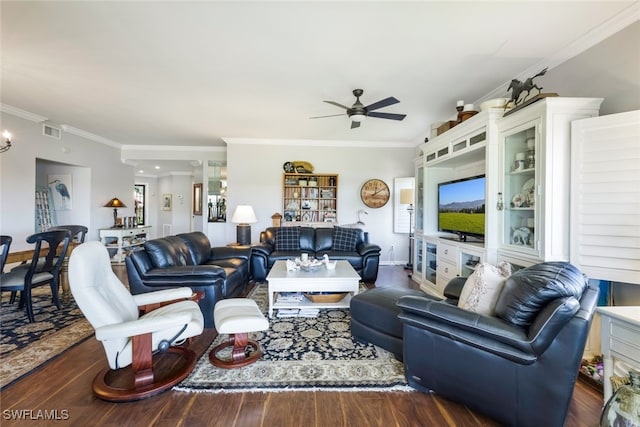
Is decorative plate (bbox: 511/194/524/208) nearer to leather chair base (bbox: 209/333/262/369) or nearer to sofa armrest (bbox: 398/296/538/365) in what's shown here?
sofa armrest (bbox: 398/296/538/365)

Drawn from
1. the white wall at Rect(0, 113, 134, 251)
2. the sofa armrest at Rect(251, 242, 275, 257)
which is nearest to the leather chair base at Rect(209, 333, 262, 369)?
the sofa armrest at Rect(251, 242, 275, 257)

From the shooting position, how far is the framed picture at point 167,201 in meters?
9.63

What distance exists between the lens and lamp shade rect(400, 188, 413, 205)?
19.3 feet

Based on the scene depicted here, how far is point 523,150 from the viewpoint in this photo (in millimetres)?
2615

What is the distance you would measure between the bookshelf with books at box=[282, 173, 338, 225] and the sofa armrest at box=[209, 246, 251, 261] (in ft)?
6.28

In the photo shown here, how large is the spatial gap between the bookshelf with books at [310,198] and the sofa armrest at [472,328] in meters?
4.41

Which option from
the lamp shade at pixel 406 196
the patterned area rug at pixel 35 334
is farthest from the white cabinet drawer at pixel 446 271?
the patterned area rug at pixel 35 334

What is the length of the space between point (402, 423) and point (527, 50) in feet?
10.6

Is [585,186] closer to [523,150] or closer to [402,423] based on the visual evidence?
[523,150]

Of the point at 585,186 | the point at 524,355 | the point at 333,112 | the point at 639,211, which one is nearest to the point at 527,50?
the point at 585,186

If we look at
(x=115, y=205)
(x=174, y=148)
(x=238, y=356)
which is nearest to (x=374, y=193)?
(x=238, y=356)

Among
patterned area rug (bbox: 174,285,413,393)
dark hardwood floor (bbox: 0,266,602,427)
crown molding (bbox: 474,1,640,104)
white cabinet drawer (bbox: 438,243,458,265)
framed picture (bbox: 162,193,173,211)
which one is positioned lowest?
dark hardwood floor (bbox: 0,266,602,427)

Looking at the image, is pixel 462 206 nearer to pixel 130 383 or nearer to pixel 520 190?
pixel 520 190

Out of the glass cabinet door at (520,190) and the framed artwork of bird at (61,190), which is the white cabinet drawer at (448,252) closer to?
the glass cabinet door at (520,190)
